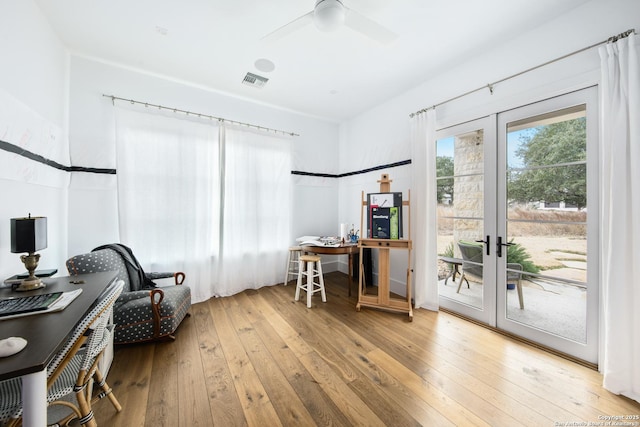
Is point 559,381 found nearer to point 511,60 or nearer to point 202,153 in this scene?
point 511,60

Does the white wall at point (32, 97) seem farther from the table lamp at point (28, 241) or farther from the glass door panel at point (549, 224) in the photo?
the glass door panel at point (549, 224)

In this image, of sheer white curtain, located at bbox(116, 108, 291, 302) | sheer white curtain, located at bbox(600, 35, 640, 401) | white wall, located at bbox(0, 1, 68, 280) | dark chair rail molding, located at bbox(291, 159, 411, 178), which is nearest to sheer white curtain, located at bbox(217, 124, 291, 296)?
sheer white curtain, located at bbox(116, 108, 291, 302)

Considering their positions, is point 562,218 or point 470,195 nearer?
point 562,218

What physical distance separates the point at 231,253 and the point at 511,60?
3.90m

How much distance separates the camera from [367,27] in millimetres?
1751

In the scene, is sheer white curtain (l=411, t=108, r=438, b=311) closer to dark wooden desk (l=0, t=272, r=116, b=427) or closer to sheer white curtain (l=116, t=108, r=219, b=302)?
sheer white curtain (l=116, t=108, r=219, b=302)

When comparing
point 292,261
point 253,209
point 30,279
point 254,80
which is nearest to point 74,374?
point 30,279

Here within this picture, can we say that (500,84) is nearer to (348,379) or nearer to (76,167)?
(348,379)

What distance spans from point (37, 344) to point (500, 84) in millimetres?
3729

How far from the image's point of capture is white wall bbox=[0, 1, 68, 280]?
1.60 m

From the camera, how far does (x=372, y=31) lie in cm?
178

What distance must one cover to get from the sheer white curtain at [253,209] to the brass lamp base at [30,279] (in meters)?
1.83

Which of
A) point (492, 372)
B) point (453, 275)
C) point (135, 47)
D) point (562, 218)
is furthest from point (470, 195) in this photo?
point (135, 47)

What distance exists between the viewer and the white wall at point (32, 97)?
1.60 m
